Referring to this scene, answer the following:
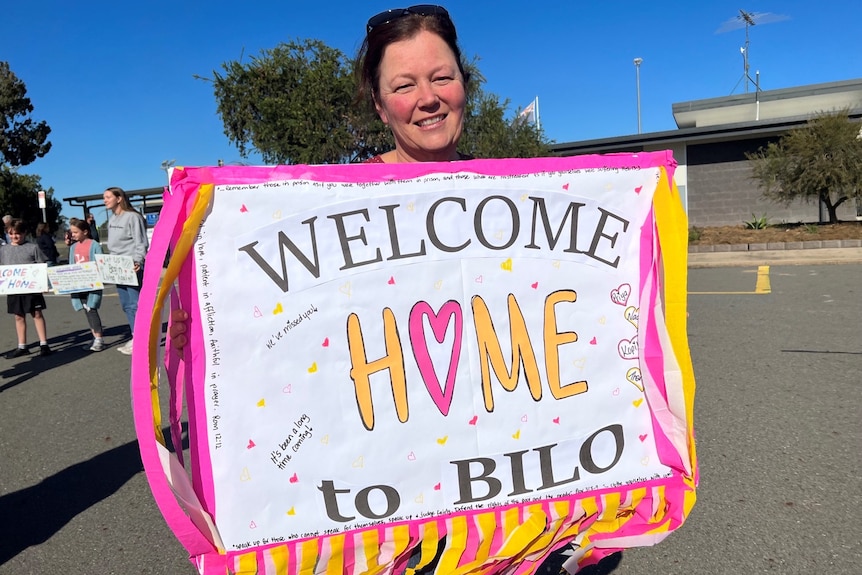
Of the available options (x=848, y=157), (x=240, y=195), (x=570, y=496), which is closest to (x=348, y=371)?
(x=240, y=195)

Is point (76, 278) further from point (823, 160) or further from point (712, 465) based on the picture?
point (823, 160)

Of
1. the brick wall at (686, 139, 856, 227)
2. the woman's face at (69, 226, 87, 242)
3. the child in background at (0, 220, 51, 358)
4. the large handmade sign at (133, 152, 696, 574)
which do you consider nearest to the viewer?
the large handmade sign at (133, 152, 696, 574)

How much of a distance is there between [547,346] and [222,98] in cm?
1811

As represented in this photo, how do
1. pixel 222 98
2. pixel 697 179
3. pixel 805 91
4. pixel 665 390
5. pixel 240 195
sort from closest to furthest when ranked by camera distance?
pixel 240 195, pixel 665 390, pixel 222 98, pixel 697 179, pixel 805 91

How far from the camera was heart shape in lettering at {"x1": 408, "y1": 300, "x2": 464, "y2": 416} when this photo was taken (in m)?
1.53

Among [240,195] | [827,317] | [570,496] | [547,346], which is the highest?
[240,195]

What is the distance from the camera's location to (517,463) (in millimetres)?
1613

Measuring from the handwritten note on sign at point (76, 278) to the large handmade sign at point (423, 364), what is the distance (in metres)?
6.57

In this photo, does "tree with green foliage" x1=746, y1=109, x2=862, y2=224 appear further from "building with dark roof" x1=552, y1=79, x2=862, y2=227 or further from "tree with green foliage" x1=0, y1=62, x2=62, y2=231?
"tree with green foliage" x1=0, y1=62, x2=62, y2=231

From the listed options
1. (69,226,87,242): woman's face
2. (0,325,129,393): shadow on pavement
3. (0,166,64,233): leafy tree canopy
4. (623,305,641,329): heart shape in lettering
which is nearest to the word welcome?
(623,305,641,329): heart shape in lettering

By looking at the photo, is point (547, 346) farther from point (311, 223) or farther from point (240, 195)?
point (240, 195)

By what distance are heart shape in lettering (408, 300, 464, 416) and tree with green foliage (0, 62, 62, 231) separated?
1653 inches

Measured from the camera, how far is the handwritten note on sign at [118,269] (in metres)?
6.94

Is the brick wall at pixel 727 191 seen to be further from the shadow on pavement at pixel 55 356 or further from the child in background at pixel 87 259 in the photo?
the child in background at pixel 87 259
